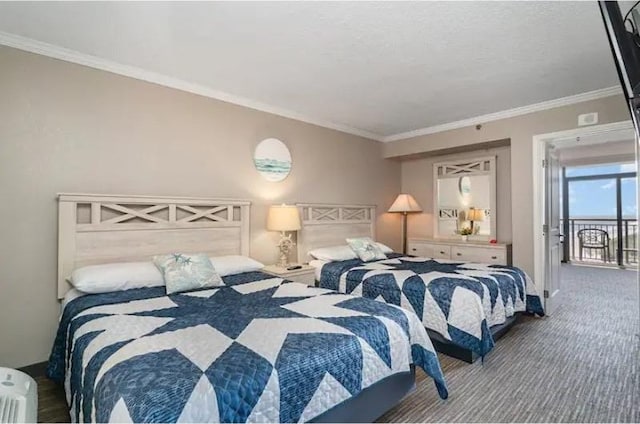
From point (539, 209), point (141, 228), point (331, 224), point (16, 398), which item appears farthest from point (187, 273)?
point (539, 209)

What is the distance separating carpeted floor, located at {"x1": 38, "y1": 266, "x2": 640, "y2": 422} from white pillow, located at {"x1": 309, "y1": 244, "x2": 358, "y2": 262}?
59.4 inches

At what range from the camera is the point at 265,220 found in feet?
12.4

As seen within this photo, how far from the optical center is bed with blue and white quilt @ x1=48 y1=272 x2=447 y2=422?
113 cm

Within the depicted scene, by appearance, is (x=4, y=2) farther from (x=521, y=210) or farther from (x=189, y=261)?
(x=521, y=210)

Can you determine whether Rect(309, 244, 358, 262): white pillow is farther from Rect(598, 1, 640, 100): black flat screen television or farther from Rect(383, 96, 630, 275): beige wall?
Rect(598, 1, 640, 100): black flat screen television

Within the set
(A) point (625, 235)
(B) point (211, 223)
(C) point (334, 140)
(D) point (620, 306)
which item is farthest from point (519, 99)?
(A) point (625, 235)

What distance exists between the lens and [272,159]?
3.81 meters

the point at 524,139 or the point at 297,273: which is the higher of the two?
the point at 524,139

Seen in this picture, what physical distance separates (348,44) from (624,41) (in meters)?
1.65

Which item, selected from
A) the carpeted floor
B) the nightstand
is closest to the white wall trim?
the nightstand

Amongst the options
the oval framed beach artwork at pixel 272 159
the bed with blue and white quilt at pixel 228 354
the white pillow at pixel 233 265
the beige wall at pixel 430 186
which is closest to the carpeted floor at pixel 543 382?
the bed with blue and white quilt at pixel 228 354

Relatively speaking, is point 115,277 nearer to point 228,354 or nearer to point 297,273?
point 228,354

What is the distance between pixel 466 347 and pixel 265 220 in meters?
2.35

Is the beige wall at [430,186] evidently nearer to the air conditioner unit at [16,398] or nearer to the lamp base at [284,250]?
the lamp base at [284,250]
